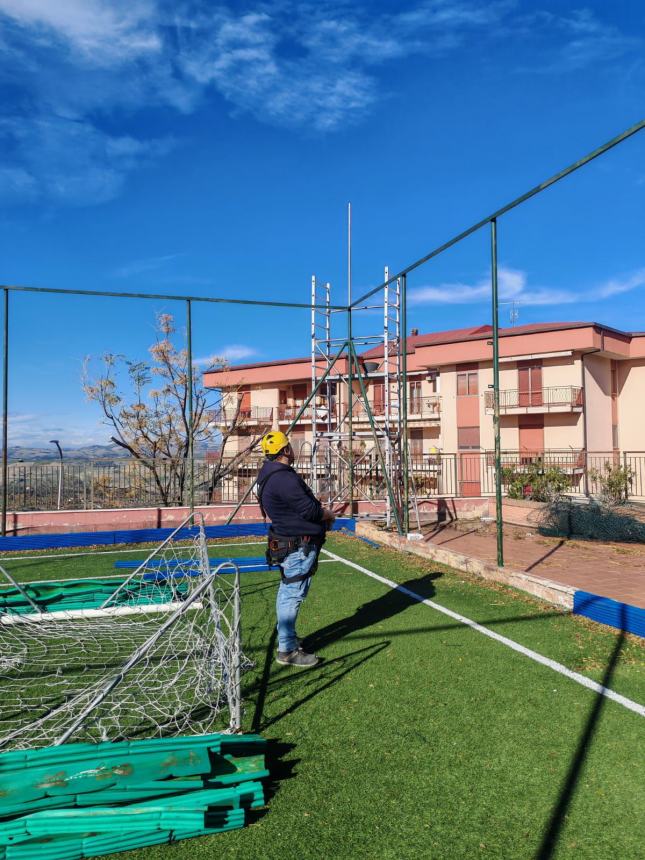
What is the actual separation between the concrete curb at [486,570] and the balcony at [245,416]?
11.5 metres

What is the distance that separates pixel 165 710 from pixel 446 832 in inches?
75.9

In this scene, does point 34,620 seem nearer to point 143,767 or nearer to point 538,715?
point 143,767

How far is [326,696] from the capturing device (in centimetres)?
419

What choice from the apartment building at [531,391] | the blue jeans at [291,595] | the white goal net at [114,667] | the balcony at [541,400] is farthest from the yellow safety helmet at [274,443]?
the balcony at [541,400]

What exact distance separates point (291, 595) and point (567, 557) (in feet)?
19.0

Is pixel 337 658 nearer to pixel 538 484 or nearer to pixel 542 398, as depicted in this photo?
pixel 538 484

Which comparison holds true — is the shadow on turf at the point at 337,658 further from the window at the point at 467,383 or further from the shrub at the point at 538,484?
the window at the point at 467,383

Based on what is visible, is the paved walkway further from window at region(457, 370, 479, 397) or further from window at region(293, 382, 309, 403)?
window at region(293, 382, 309, 403)

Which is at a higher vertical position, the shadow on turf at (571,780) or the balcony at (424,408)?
the balcony at (424,408)

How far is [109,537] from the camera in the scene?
440 inches

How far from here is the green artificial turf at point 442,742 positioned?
265 cm

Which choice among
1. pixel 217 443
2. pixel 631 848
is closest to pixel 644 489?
pixel 217 443

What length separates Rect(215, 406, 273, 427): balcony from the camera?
22.7m

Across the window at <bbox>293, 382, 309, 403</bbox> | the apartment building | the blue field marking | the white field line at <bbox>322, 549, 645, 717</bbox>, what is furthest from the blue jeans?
the window at <bbox>293, 382, 309, 403</bbox>
